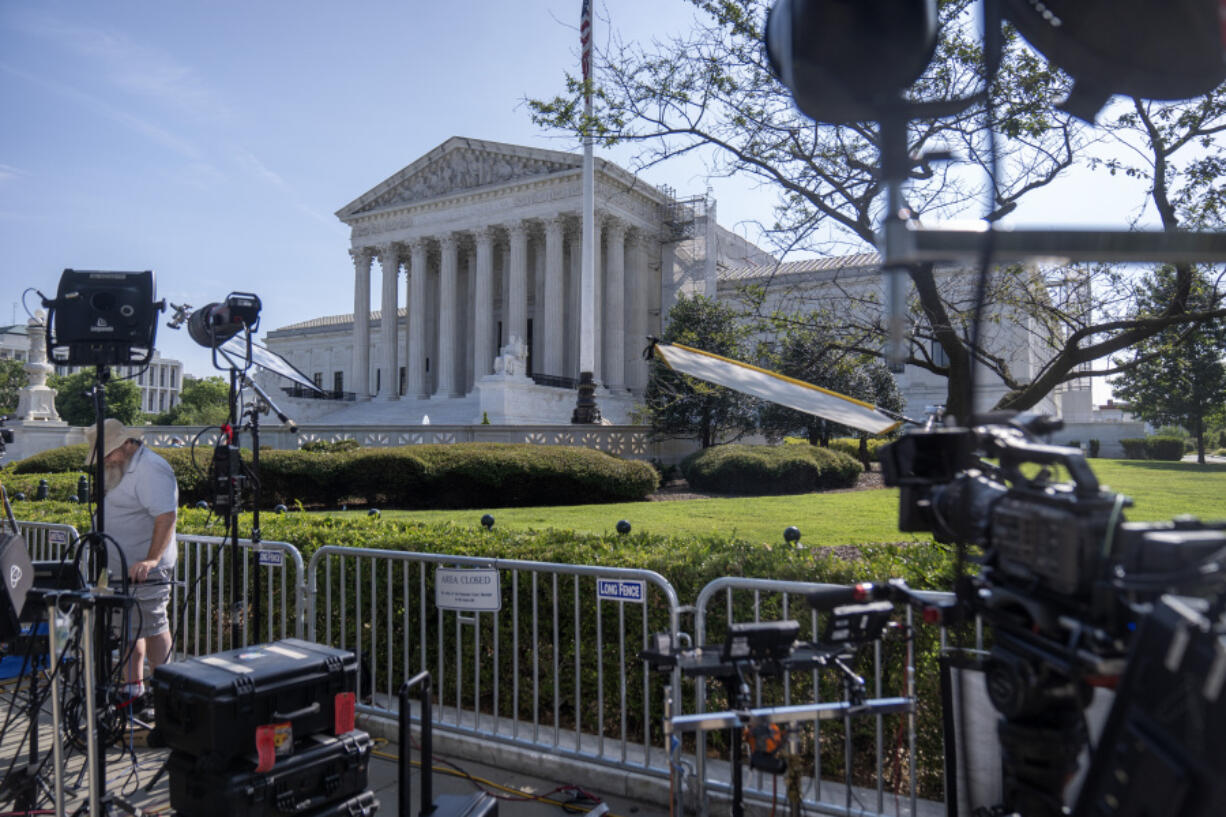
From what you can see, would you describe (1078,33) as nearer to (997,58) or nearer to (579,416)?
(997,58)

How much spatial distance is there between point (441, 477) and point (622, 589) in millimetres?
12452

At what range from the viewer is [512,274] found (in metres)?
43.9

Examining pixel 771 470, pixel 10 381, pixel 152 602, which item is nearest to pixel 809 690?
pixel 152 602

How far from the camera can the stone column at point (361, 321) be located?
49.1 metres

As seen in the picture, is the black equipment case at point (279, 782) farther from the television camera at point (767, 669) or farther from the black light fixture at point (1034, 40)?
the black light fixture at point (1034, 40)

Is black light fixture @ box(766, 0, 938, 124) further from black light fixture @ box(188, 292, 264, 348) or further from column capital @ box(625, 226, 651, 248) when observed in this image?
column capital @ box(625, 226, 651, 248)

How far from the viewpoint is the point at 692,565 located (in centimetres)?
486

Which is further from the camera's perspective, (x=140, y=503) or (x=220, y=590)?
(x=220, y=590)

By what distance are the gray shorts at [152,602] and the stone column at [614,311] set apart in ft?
123

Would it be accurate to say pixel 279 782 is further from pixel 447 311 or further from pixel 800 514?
pixel 447 311

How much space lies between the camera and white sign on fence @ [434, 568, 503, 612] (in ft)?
15.3

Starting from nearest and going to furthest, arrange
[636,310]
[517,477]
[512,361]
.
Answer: [517,477], [512,361], [636,310]

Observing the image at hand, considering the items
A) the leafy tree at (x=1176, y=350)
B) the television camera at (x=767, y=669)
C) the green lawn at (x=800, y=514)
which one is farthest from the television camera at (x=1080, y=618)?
the green lawn at (x=800, y=514)

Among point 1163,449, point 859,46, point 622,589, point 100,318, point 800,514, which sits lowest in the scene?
point 800,514
